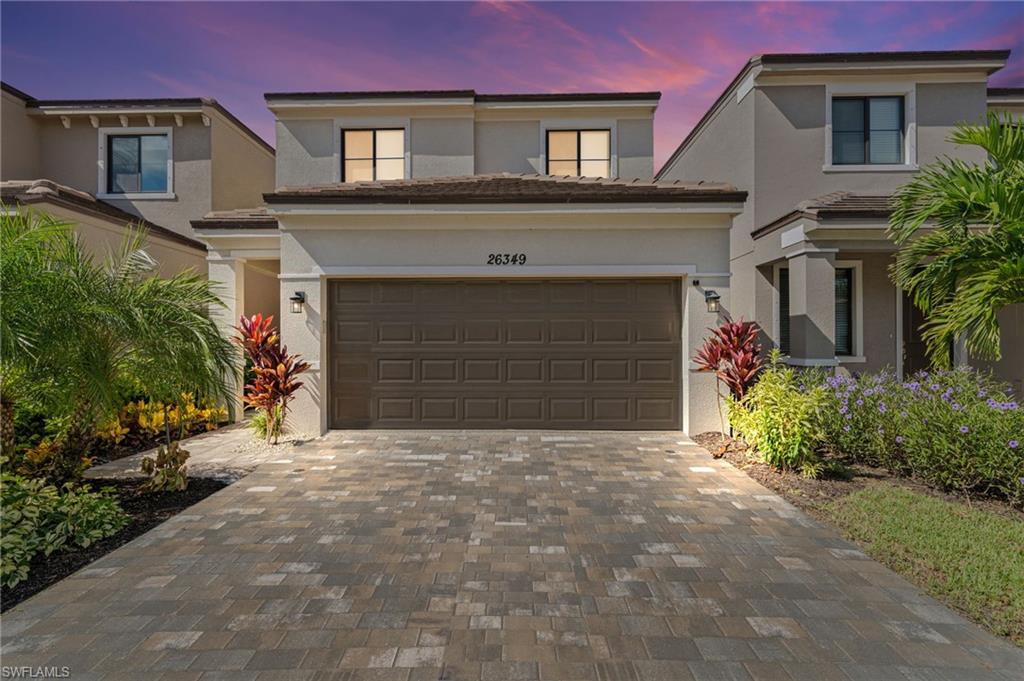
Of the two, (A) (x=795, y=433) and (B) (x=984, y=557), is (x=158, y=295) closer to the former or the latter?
(A) (x=795, y=433)

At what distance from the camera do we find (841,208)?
8945mm

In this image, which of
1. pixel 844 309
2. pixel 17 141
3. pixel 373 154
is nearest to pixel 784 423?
pixel 844 309

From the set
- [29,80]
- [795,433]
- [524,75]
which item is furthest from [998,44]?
[29,80]

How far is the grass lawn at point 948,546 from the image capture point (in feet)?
11.2

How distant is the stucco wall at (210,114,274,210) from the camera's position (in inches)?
→ 548

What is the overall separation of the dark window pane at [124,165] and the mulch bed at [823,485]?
1628cm

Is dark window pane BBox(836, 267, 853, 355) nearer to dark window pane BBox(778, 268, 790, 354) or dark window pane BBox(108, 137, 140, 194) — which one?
dark window pane BBox(778, 268, 790, 354)

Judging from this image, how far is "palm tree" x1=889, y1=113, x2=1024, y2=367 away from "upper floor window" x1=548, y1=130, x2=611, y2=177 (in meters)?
8.30

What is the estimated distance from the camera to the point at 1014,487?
5.27 metres

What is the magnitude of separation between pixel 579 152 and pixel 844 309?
24.5 feet

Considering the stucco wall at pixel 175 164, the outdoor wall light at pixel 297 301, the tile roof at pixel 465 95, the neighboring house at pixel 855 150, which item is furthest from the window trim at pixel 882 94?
the stucco wall at pixel 175 164

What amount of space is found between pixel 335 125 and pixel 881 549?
13842 millimetres

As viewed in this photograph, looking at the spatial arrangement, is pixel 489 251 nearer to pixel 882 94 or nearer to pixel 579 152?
pixel 579 152

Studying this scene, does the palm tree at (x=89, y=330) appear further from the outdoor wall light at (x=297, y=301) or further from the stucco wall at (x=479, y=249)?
the stucco wall at (x=479, y=249)
